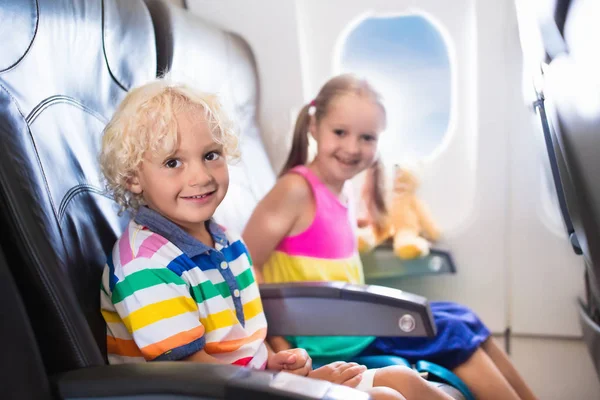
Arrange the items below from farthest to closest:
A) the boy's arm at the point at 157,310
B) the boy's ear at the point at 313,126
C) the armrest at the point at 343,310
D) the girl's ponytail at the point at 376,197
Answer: the girl's ponytail at the point at 376,197
the boy's ear at the point at 313,126
the armrest at the point at 343,310
the boy's arm at the point at 157,310

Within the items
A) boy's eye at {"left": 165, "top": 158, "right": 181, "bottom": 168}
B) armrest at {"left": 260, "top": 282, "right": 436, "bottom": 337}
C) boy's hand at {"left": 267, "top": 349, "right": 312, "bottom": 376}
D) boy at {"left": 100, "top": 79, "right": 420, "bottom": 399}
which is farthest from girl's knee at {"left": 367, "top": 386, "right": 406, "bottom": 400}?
boy's eye at {"left": 165, "top": 158, "right": 181, "bottom": 168}

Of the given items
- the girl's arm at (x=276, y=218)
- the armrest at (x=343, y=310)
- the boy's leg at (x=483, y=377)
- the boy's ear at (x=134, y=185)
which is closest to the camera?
the boy's ear at (x=134, y=185)

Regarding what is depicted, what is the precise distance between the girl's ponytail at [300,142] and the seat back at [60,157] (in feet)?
1.94

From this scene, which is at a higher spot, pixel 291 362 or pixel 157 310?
pixel 157 310

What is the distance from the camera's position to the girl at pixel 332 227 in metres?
1.49

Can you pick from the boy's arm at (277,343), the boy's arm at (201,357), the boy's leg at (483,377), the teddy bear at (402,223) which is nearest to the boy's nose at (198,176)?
Answer: the boy's arm at (201,357)

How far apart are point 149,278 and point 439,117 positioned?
1.10 metres

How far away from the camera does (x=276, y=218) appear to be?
162 cm

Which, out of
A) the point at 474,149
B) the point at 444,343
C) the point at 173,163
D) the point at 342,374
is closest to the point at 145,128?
the point at 173,163

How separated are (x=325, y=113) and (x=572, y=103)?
0.74 meters

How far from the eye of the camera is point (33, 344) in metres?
0.89

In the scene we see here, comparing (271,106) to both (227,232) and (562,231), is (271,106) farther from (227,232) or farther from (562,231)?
(562,231)

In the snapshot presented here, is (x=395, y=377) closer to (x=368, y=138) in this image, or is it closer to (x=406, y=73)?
(x=368, y=138)

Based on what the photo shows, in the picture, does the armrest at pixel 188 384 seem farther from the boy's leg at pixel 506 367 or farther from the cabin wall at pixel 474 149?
the cabin wall at pixel 474 149
